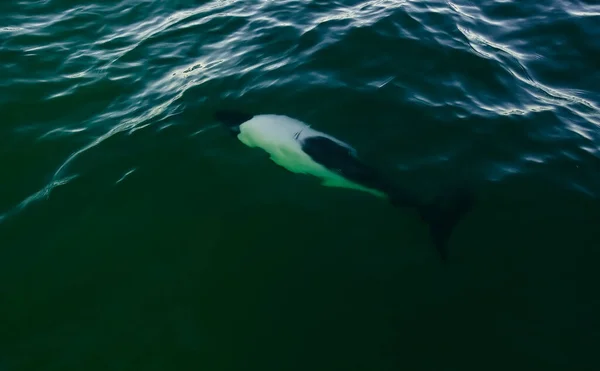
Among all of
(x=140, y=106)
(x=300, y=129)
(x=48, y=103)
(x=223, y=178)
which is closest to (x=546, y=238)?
(x=300, y=129)

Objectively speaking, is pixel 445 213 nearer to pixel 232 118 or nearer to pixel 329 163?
pixel 329 163

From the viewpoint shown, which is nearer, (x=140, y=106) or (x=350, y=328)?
(x=350, y=328)

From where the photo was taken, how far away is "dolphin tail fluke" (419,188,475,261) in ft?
23.7

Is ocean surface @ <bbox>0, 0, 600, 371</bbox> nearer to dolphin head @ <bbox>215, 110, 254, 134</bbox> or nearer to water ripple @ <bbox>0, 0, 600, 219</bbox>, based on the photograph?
water ripple @ <bbox>0, 0, 600, 219</bbox>

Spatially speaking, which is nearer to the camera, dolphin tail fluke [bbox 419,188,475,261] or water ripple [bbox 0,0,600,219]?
dolphin tail fluke [bbox 419,188,475,261]

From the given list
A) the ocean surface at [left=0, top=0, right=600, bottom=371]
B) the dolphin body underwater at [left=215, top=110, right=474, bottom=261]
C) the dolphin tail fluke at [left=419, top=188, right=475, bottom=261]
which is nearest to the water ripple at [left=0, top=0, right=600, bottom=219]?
the ocean surface at [left=0, top=0, right=600, bottom=371]

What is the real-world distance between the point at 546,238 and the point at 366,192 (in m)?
2.88

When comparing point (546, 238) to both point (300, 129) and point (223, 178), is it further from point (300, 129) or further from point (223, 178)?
point (223, 178)

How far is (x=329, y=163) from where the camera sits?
335 inches

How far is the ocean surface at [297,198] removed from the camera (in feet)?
20.2

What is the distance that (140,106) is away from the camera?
1019 cm

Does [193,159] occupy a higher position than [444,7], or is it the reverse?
[444,7]

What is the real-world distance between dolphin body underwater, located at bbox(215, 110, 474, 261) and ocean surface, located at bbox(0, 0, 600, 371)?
21 centimetres

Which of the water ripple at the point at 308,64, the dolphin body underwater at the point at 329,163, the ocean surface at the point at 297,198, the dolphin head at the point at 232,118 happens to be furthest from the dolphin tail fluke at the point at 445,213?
the dolphin head at the point at 232,118
